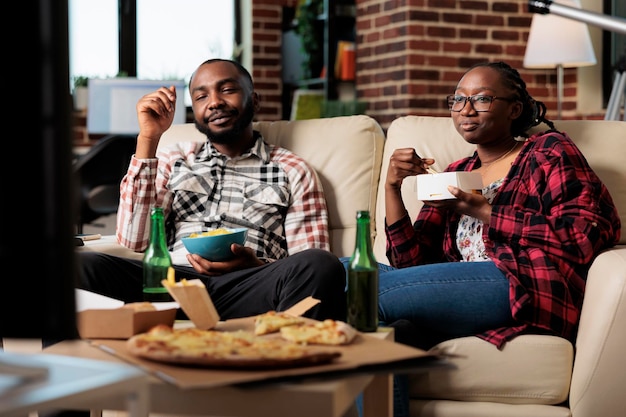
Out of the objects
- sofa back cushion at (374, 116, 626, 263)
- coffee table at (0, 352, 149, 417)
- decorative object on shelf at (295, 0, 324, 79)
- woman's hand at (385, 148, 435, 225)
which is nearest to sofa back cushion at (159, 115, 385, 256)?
sofa back cushion at (374, 116, 626, 263)

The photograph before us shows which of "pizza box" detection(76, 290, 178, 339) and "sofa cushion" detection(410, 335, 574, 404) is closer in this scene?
"pizza box" detection(76, 290, 178, 339)

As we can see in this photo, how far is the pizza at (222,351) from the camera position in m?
1.23

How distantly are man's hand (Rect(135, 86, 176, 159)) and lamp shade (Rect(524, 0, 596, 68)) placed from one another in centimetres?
244

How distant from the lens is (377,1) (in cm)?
499

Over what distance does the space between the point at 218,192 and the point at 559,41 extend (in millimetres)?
2421

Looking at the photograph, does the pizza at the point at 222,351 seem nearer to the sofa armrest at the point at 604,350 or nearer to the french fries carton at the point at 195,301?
the french fries carton at the point at 195,301

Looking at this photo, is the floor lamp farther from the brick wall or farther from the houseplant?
the houseplant

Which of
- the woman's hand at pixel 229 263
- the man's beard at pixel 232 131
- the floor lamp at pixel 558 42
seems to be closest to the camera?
the woman's hand at pixel 229 263

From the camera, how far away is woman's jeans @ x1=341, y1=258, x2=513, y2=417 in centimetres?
217

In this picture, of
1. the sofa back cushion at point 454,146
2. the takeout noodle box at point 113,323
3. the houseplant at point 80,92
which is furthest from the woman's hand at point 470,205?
the houseplant at point 80,92

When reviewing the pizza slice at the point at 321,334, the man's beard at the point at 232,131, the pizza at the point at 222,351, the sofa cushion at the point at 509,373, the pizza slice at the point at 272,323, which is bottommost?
the sofa cushion at the point at 509,373

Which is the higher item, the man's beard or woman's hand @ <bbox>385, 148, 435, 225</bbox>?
the man's beard

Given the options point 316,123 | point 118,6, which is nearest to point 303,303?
point 316,123

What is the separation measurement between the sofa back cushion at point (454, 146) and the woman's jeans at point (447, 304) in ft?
1.54
